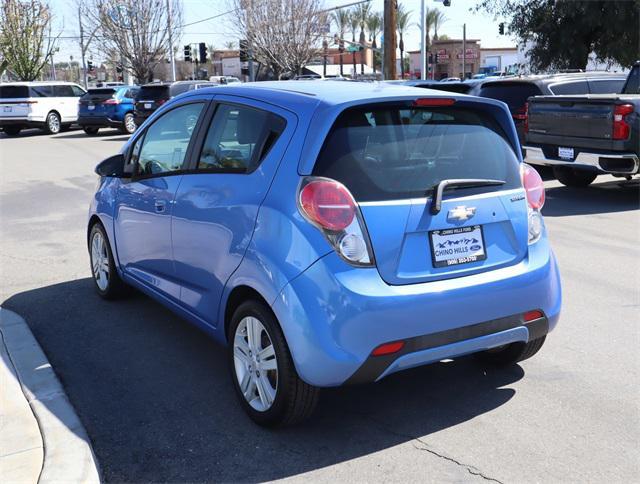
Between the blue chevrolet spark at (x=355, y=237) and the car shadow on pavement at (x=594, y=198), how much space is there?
6151mm

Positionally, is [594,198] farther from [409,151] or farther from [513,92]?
[409,151]

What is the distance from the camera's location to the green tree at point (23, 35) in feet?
130

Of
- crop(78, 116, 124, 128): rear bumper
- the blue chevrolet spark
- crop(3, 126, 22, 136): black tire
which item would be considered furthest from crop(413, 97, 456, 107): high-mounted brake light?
crop(3, 126, 22, 136): black tire

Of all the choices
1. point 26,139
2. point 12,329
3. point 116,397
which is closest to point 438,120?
point 116,397

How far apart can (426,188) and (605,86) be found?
1093cm

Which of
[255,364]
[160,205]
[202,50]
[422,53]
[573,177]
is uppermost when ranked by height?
[202,50]

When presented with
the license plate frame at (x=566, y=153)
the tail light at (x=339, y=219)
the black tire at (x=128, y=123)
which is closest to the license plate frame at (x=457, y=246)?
the tail light at (x=339, y=219)

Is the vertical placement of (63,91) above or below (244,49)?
below

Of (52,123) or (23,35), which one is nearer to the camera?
(52,123)

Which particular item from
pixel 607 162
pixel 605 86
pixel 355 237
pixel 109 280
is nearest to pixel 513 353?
pixel 355 237

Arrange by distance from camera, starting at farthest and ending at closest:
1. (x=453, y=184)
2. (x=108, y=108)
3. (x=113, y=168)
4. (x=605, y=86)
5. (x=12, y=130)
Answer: (x=12, y=130)
(x=108, y=108)
(x=605, y=86)
(x=113, y=168)
(x=453, y=184)

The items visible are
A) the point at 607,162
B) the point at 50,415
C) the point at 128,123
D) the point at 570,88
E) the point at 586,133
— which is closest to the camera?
the point at 50,415

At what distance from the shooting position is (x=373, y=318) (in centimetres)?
341

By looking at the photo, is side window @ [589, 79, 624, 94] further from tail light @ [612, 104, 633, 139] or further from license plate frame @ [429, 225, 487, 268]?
Result: license plate frame @ [429, 225, 487, 268]
